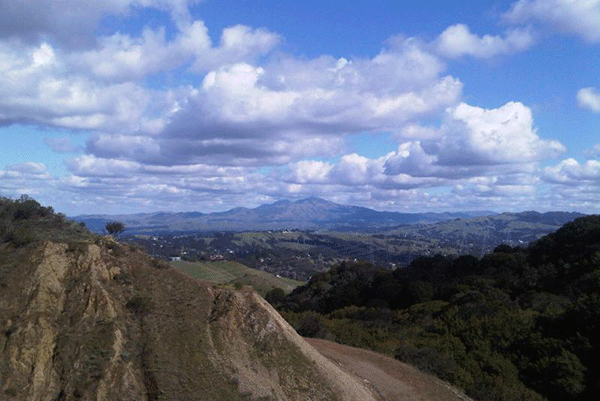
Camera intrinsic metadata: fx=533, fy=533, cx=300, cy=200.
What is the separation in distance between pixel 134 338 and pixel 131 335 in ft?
0.45

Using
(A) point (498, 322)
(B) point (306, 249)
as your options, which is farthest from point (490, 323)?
(B) point (306, 249)

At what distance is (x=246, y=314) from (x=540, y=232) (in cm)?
18592

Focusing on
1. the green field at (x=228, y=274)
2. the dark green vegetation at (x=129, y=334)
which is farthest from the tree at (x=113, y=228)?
the green field at (x=228, y=274)

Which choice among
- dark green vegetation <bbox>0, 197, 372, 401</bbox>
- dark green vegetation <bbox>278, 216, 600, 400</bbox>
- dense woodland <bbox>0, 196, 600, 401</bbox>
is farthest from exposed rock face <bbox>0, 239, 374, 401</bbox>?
dark green vegetation <bbox>278, 216, 600, 400</bbox>

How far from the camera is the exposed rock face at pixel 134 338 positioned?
46.1 ft

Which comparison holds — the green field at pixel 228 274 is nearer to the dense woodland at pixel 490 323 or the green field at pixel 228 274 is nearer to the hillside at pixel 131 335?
the dense woodland at pixel 490 323

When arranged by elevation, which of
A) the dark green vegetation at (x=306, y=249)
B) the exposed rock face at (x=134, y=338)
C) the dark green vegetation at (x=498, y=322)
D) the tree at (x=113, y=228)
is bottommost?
the dark green vegetation at (x=306, y=249)

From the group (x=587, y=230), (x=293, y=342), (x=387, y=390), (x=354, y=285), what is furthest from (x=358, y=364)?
(x=587, y=230)

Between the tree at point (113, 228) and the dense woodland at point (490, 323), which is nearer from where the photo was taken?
the dense woodland at point (490, 323)

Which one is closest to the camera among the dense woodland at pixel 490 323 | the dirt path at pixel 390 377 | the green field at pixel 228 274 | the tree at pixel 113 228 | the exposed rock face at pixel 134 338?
the exposed rock face at pixel 134 338

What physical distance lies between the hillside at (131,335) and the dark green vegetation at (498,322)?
528cm

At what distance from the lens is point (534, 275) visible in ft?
147

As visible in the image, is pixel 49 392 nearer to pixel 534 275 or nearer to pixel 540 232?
pixel 534 275

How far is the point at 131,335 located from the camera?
15.9 m
